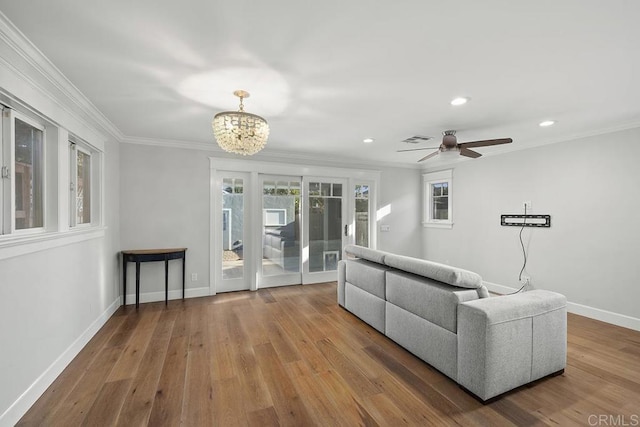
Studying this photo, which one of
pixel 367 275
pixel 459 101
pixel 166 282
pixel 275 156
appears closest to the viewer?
pixel 459 101

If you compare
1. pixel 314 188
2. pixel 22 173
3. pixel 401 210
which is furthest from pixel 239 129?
pixel 401 210

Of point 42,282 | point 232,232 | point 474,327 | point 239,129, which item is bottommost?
point 474,327

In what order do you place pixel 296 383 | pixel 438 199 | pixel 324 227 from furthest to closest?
pixel 438 199
pixel 324 227
pixel 296 383

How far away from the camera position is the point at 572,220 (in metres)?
3.91

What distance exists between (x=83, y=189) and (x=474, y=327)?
13.4 feet

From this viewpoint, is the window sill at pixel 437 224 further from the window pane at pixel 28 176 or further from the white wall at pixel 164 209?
the window pane at pixel 28 176

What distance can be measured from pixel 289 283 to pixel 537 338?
12.4 ft

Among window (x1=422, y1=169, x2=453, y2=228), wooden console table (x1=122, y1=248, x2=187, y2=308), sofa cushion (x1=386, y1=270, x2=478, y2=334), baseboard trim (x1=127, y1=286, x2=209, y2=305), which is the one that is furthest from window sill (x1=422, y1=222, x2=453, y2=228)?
wooden console table (x1=122, y1=248, x2=187, y2=308)

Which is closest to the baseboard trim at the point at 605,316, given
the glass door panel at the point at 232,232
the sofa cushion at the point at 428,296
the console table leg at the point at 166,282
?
the sofa cushion at the point at 428,296

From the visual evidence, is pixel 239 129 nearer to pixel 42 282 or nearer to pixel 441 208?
pixel 42 282

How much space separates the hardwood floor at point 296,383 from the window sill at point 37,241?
1092 mm

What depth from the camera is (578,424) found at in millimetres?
1822

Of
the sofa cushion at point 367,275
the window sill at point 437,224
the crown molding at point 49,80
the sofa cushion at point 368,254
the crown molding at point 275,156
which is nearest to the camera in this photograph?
the crown molding at point 49,80

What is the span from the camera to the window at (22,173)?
1.88m
